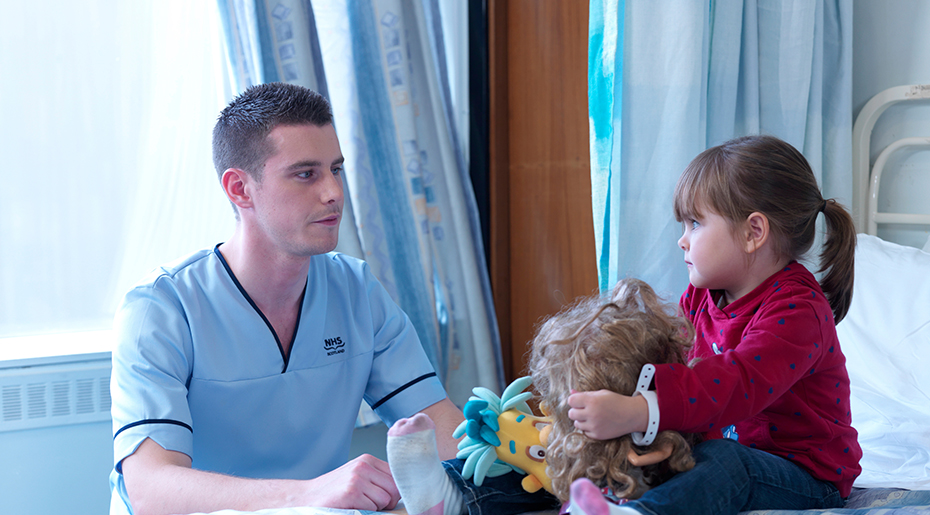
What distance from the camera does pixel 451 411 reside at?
4.38ft

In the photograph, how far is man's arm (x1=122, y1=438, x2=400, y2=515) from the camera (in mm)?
917

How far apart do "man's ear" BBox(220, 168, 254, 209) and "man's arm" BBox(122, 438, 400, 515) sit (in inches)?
18.7

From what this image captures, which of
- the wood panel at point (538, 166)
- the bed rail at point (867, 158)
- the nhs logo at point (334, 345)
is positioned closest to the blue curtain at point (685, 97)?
the bed rail at point (867, 158)

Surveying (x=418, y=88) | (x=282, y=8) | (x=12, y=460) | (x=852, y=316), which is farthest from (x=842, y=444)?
(x=12, y=460)

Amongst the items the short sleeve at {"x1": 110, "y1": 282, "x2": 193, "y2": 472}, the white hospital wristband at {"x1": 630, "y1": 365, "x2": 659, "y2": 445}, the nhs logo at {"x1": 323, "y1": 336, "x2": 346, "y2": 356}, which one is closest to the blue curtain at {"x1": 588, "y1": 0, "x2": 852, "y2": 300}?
the nhs logo at {"x1": 323, "y1": 336, "x2": 346, "y2": 356}

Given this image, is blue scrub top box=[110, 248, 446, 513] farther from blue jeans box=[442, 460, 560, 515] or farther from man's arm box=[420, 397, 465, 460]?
blue jeans box=[442, 460, 560, 515]

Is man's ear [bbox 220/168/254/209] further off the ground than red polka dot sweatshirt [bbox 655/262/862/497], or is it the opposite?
man's ear [bbox 220/168/254/209]

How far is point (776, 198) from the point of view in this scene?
3.25 feet

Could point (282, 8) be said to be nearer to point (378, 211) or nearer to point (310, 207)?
point (378, 211)

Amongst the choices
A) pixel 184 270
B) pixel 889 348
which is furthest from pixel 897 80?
pixel 184 270

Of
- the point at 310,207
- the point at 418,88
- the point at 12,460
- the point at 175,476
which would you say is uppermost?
the point at 418,88

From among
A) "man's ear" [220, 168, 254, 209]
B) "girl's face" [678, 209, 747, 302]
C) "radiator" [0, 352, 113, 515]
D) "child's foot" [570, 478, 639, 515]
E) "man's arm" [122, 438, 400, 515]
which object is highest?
"man's ear" [220, 168, 254, 209]

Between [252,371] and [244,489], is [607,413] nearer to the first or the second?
[244,489]

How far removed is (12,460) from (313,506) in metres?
1.19
